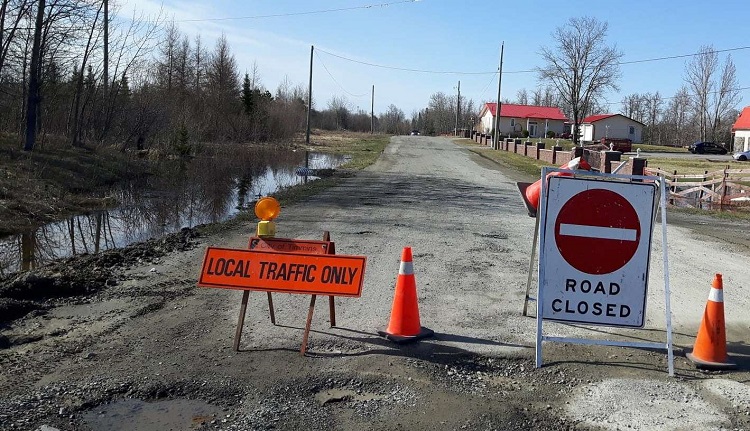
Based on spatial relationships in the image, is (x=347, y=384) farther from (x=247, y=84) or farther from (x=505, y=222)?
(x=247, y=84)

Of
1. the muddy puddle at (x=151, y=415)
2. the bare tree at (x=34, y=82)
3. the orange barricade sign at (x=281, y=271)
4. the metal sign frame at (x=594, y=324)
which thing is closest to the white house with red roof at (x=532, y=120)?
the bare tree at (x=34, y=82)

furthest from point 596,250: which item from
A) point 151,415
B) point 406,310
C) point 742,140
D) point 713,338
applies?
point 742,140

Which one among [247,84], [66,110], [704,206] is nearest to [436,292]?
[704,206]

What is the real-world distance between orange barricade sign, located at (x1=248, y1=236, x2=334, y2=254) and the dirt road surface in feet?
2.48

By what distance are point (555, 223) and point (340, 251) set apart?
472 cm

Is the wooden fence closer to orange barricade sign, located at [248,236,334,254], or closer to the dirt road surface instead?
the dirt road surface

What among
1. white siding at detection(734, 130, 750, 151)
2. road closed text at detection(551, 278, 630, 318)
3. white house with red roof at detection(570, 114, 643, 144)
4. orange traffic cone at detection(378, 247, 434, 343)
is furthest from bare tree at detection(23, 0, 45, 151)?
white house with red roof at detection(570, 114, 643, 144)

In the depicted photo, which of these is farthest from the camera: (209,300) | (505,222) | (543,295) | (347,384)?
(505,222)

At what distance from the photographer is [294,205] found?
15.3 metres

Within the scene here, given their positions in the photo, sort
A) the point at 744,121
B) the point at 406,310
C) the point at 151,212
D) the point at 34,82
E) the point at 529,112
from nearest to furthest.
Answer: the point at 406,310, the point at 151,212, the point at 34,82, the point at 744,121, the point at 529,112

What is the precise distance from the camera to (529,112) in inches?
3937

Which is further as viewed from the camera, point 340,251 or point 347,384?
point 340,251

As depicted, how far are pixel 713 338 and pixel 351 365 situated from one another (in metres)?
3.03

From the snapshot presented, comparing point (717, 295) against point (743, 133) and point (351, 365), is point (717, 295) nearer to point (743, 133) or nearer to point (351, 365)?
point (351, 365)
